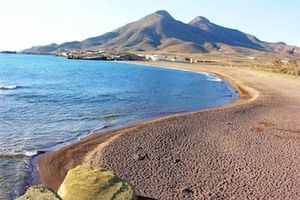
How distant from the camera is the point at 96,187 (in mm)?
14219

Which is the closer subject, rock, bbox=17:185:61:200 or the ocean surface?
rock, bbox=17:185:61:200

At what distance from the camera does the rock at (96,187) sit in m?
14.0

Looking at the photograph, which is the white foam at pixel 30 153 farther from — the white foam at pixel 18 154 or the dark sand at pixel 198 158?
the dark sand at pixel 198 158

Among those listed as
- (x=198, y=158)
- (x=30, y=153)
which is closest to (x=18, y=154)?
(x=30, y=153)

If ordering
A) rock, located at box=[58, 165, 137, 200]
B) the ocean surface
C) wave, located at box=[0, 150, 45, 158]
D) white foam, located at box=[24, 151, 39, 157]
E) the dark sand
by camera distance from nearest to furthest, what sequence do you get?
rock, located at box=[58, 165, 137, 200] → the dark sand → the ocean surface → wave, located at box=[0, 150, 45, 158] → white foam, located at box=[24, 151, 39, 157]

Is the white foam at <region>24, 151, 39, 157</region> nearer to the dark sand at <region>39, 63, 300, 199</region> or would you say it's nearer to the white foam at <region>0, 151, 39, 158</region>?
the white foam at <region>0, 151, 39, 158</region>

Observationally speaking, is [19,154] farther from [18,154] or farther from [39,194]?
[39,194]

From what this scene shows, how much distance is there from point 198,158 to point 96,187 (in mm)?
8672

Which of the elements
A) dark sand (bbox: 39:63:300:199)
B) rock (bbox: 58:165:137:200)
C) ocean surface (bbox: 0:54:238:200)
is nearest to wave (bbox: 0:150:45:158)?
ocean surface (bbox: 0:54:238:200)

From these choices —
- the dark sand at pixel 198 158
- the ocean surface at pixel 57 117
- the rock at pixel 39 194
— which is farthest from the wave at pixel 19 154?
the rock at pixel 39 194

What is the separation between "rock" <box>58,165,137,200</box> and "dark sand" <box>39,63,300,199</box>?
2.45m

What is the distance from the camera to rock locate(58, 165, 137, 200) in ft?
46.0

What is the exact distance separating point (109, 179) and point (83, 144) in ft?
35.1

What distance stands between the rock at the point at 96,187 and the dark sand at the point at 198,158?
2.45 m
